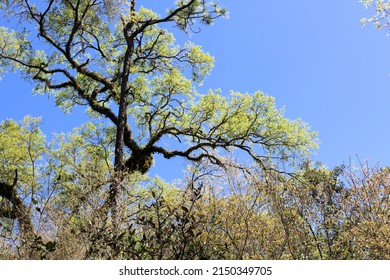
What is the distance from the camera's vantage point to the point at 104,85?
1841cm

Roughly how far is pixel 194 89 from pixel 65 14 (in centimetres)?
584

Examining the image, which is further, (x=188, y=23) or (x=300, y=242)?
(x=188, y=23)

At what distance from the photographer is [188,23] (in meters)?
17.2

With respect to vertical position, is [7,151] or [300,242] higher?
[7,151]

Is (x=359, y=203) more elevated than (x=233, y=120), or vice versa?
(x=233, y=120)

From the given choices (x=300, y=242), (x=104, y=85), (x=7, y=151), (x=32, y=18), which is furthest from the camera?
(x=7, y=151)

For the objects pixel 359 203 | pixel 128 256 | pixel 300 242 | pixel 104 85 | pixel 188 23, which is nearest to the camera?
pixel 128 256

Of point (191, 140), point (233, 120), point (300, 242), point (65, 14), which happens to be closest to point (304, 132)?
point (233, 120)

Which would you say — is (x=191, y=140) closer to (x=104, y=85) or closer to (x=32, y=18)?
(x=104, y=85)

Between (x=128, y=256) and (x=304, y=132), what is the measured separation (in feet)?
48.0
